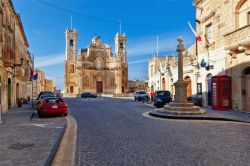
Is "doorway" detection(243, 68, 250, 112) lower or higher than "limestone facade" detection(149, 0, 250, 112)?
lower

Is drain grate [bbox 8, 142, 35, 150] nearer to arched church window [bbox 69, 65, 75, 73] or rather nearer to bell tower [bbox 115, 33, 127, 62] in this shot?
arched church window [bbox 69, 65, 75, 73]

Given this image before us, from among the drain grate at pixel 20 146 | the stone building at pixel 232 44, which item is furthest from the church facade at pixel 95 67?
the drain grate at pixel 20 146

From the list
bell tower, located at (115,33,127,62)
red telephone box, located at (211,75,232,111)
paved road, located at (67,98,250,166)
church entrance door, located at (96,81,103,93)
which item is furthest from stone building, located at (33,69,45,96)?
paved road, located at (67,98,250,166)

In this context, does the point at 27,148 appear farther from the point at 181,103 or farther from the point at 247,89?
the point at 247,89

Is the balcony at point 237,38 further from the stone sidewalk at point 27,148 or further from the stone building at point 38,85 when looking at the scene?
the stone building at point 38,85

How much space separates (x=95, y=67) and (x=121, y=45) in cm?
1146

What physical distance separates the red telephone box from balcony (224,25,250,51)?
2.37 meters

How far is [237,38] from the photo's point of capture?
607 inches

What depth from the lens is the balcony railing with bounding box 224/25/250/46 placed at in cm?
1447

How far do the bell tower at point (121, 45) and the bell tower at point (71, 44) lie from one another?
13003 mm

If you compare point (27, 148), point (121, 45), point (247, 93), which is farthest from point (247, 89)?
point (121, 45)

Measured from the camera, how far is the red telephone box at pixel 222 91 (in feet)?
56.4

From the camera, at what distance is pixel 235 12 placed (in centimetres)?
1673

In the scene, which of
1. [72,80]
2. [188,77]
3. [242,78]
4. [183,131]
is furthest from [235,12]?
[72,80]
